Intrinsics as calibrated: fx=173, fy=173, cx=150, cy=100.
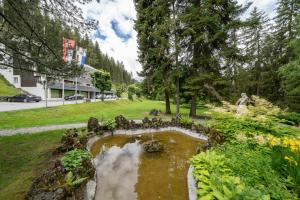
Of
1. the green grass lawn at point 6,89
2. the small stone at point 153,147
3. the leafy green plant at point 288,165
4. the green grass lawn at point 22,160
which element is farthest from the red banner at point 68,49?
the green grass lawn at point 6,89

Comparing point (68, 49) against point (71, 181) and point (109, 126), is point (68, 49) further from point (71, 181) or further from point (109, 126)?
point (71, 181)

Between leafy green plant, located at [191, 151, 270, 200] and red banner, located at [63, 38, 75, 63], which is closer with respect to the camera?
leafy green plant, located at [191, 151, 270, 200]

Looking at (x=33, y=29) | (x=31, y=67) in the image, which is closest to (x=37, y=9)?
(x=33, y=29)

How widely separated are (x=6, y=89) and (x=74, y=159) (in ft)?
128

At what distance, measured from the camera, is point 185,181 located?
4719 millimetres

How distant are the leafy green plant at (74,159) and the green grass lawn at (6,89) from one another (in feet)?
116

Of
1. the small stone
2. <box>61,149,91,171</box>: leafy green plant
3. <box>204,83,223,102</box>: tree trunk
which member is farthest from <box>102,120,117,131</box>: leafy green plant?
<box>204,83,223,102</box>: tree trunk

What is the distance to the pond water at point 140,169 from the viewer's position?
4207 millimetres

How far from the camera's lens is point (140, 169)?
214 inches

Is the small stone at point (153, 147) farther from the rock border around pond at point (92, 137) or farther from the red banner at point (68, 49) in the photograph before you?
the red banner at point (68, 49)

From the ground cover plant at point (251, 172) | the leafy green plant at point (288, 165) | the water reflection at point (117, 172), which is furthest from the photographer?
the water reflection at point (117, 172)

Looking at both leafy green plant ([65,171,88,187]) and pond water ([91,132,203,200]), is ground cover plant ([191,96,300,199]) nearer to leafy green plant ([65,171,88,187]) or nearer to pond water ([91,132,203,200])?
pond water ([91,132,203,200])

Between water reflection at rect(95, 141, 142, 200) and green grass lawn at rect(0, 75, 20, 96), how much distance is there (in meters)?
35.0

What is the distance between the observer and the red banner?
6.96m
